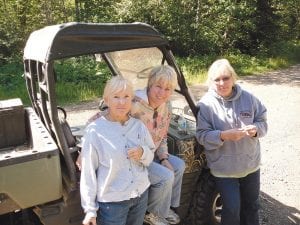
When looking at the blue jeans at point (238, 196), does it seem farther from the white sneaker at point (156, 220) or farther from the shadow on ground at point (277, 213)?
the shadow on ground at point (277, 213)

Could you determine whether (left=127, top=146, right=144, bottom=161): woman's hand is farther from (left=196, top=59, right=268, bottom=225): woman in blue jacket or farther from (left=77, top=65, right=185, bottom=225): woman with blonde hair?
(left=196, top=59, right=268, bottom=225): woman in blue jacket

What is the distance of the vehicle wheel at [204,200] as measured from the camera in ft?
11.5

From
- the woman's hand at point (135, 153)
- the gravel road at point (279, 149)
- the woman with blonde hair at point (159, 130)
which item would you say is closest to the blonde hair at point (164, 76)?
the woman with blonde hair at point (159, 130)

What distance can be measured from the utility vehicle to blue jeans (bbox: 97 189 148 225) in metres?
0.26

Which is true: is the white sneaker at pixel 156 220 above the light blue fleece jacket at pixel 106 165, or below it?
below

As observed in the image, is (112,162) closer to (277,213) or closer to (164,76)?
(164,76)

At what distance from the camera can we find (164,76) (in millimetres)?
2822

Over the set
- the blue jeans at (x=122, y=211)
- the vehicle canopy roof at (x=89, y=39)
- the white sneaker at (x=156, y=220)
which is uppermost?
the vehicle canopy roof at (x=89, y=39)

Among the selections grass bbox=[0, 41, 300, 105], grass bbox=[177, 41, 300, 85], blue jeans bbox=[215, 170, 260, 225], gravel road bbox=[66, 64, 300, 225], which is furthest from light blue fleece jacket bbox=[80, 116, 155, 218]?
grass bbox=[177, 41, 300, 85]

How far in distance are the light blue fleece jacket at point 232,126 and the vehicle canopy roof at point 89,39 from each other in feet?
2.35

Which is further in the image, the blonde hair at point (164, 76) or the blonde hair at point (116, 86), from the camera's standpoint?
the blonde hair at point (164, 76)

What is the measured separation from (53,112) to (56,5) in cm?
1563

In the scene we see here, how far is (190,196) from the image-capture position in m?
3.54

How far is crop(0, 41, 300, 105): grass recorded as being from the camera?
9.35 meters
